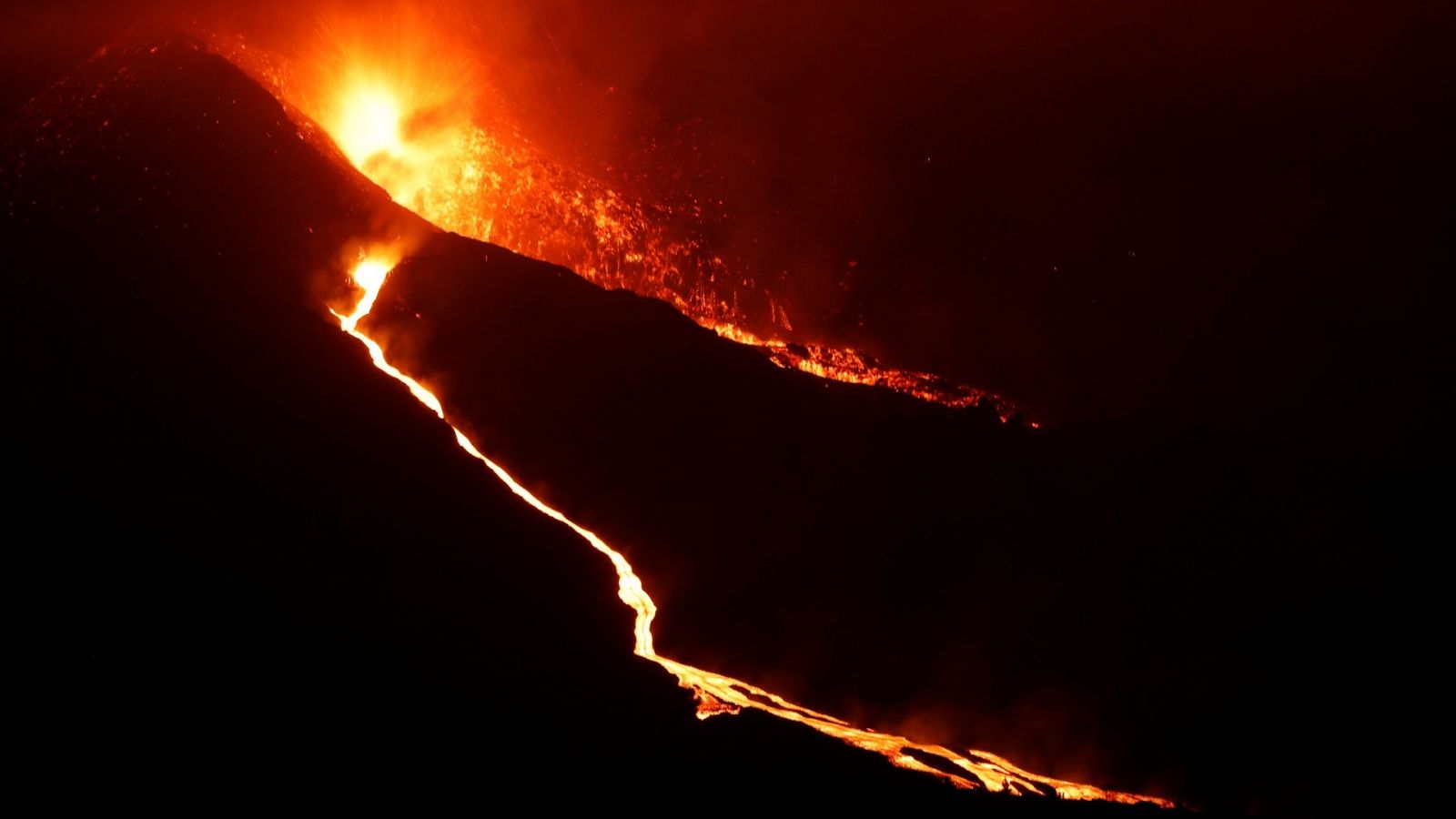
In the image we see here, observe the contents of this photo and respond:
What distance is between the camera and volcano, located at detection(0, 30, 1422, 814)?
5191 millimetres

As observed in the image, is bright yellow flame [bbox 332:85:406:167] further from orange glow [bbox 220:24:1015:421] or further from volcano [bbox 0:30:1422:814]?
volcano [bbox 0:30:1422:814]

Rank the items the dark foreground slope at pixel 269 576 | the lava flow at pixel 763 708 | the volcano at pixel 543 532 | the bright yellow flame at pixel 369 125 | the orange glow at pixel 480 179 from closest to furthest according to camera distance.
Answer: the dark foreground slope at pixel 269 576, the volcano at pixel 543 532, the lava flow at pixel 763 708, the orange glow at pixel 480 179, the bright yellow flame at pixel 369 125

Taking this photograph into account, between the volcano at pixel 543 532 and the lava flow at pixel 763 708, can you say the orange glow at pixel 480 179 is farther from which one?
the lava flow at pixel 763 708

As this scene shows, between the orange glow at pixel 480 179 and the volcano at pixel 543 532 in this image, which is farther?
the orange glow at pixel 480 179

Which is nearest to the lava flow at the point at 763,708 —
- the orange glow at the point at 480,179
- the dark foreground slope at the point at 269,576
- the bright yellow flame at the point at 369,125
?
the dark foreground slope at the point at 269,576

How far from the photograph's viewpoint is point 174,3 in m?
8.45

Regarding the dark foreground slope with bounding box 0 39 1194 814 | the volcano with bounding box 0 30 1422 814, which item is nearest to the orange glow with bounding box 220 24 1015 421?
the volcano with bounding box 0 30 1422 814

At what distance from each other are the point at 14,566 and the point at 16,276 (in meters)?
1.87

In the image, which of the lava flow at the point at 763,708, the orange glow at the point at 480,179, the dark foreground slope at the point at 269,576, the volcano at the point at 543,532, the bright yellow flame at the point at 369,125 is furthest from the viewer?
the bright yellow flame at the point at 369,125

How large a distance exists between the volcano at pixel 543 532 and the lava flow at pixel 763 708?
0.35 feet

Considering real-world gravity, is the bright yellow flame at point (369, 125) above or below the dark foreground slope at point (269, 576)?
above

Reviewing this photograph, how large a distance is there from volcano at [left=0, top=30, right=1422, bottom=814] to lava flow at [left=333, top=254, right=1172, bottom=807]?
107mm

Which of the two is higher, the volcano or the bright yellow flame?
the bright yellow flame

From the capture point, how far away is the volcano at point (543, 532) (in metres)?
5.19
